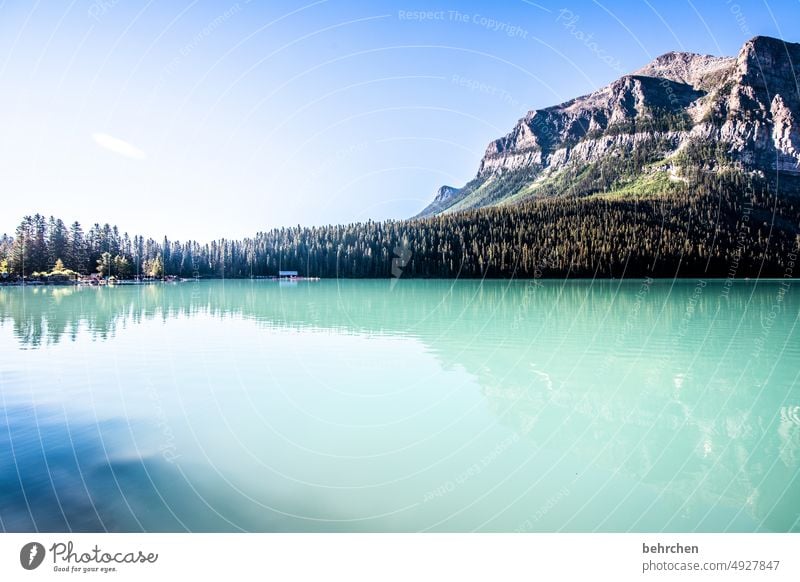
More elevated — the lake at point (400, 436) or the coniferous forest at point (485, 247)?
the coniferous forest at point (485, 247)

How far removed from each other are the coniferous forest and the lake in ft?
382

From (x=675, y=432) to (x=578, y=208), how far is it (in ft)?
548

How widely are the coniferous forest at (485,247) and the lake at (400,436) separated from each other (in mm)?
116429

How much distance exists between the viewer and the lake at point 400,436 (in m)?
8.59

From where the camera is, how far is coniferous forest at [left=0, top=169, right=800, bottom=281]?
445 ft

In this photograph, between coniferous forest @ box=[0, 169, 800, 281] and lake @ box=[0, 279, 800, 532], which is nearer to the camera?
lake @ box=[0, 279, 800, 532]

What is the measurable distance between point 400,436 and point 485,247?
139 m

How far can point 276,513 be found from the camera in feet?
27.9

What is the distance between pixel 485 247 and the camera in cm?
14800

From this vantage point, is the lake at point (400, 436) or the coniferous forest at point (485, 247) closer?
the lake at point (400, 436)
